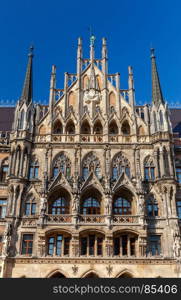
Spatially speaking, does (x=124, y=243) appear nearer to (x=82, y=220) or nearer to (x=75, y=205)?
(x=82, y=220)

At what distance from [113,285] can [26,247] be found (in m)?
12.2

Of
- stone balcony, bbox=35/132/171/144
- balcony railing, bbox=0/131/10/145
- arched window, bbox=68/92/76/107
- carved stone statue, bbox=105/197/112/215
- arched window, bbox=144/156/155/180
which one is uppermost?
arched window, bbox=68/92/76/107

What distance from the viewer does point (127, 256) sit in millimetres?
23875

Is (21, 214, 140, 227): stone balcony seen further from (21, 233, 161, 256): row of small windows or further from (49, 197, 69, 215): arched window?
(49, 197, 69, 215): arched window

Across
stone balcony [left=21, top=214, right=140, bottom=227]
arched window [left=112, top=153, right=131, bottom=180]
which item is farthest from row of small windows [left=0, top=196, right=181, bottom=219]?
arched window [left=112, top=153, right=131, bottom=180]

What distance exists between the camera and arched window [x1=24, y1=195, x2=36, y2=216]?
84.8 feet

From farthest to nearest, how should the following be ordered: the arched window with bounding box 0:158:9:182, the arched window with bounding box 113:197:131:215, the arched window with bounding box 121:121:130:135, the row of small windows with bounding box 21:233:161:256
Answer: the arched window with bounding box 121:121:130:135 < the arched window with bounding box 0:158:9:182 < the arched window with bounding box 113:197:131:215 < the row of small windows with bounding box 21:233:161:256

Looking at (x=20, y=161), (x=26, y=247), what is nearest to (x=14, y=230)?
(x=26, y=247)

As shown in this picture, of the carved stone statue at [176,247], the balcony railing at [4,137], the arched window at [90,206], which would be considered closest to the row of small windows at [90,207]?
the arched window at [90,206]

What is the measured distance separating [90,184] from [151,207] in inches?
196

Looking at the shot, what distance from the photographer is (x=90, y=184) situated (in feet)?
85.8

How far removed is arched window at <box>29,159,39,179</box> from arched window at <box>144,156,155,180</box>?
8.75 metres

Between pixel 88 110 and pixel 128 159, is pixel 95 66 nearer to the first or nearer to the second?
pixel 88 110

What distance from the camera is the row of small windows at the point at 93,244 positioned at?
2453cm
